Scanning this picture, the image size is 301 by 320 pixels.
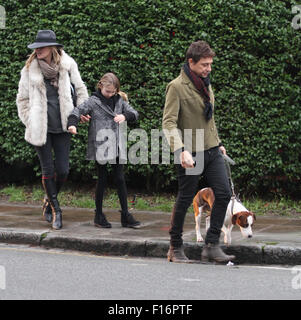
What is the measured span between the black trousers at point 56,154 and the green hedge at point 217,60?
187 centimetres

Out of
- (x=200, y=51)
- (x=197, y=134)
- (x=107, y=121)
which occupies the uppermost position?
(x=200, y=51)

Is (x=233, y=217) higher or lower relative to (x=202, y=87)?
lower

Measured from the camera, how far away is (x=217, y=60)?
9.04 meters

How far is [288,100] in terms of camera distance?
8.84 meters

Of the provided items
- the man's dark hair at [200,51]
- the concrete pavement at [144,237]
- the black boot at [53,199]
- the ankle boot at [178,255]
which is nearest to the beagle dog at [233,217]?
the concrete pavement at [144,237]

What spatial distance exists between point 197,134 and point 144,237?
145cm

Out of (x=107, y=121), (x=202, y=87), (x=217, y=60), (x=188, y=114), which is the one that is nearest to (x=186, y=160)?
(x=188, y=114)

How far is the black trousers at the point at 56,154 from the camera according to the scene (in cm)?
781

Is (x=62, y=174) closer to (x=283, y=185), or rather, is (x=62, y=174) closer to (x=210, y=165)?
(x=210, y=165)

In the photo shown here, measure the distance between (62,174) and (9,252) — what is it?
4.17 ft

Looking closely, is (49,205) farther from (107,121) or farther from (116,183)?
(107,121)

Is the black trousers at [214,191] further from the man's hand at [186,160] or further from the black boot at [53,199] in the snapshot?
the black boot at [53,199]

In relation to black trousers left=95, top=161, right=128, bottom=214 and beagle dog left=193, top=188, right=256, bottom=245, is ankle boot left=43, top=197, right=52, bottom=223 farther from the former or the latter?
beagle dog left=193, top=188, right=256, bottom=245
